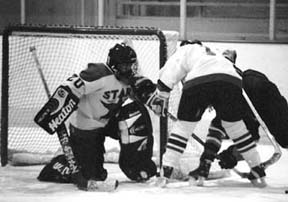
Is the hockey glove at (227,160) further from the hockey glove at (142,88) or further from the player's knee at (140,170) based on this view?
the hockey glove at (142,88)

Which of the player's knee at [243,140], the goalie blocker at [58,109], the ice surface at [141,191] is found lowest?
the ice surface at [141,191]

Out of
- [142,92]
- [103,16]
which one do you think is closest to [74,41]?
[103,16]

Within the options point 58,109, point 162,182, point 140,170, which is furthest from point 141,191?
point 58,109

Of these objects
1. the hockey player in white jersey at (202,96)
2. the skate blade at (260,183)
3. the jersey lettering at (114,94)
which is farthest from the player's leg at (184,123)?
the skate blade at (260,183)

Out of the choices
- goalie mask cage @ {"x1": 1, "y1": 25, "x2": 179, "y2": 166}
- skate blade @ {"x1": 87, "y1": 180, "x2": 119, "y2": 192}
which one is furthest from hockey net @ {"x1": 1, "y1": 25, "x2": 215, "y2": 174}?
skate blade @ {"x1": 87, "y1": 180, "x2": 119, "y2": 192}

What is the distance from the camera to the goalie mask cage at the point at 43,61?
4.54m

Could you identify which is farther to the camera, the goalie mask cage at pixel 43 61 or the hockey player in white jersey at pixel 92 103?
the goalie mask cage at pixel 43 61

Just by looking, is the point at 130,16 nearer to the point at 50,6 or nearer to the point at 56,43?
the point at 50,6

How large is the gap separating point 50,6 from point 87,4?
0.49 meters

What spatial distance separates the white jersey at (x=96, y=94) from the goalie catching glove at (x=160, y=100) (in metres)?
0.13

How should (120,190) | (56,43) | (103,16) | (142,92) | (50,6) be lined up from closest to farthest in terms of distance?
(120,190) → (142,92) → (56,43) → (103,16) → (50,6)

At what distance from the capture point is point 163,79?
3.98 metres

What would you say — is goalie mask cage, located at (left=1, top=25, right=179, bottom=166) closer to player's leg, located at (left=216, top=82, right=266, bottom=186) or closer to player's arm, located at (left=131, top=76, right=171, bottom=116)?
player's arm, located at (left=131, top=76, right=171, bottom=116)

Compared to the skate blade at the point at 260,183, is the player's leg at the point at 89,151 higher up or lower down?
higher up
